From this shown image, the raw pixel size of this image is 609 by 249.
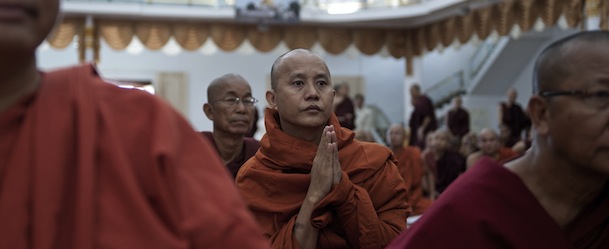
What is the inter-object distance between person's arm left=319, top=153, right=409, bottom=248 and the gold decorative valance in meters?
10.6

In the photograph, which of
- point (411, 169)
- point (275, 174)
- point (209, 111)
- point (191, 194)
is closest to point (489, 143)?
point (411, 169)

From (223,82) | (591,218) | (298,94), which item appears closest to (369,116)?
(223,82)

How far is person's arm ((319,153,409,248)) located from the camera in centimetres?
269

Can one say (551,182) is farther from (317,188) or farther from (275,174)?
(275,174)

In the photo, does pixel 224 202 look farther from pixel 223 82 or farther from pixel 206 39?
pixel 206 39

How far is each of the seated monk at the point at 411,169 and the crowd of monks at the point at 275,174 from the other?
450 cm

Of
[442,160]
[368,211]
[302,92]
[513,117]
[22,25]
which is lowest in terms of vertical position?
[513,117]

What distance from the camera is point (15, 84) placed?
128 centimetres

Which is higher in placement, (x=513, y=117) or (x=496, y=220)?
(x=496, y=220)

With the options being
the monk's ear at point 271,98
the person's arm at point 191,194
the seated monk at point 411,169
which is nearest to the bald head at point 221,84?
the monk's ear at point 271,98

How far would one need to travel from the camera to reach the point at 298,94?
2924mm

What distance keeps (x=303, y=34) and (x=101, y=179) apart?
46.6 feet

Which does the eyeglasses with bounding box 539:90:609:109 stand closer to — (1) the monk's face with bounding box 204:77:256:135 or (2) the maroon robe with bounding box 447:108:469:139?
(1) the monk's face with bounding box 204:77:256:135

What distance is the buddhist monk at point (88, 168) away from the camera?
1.21 m
